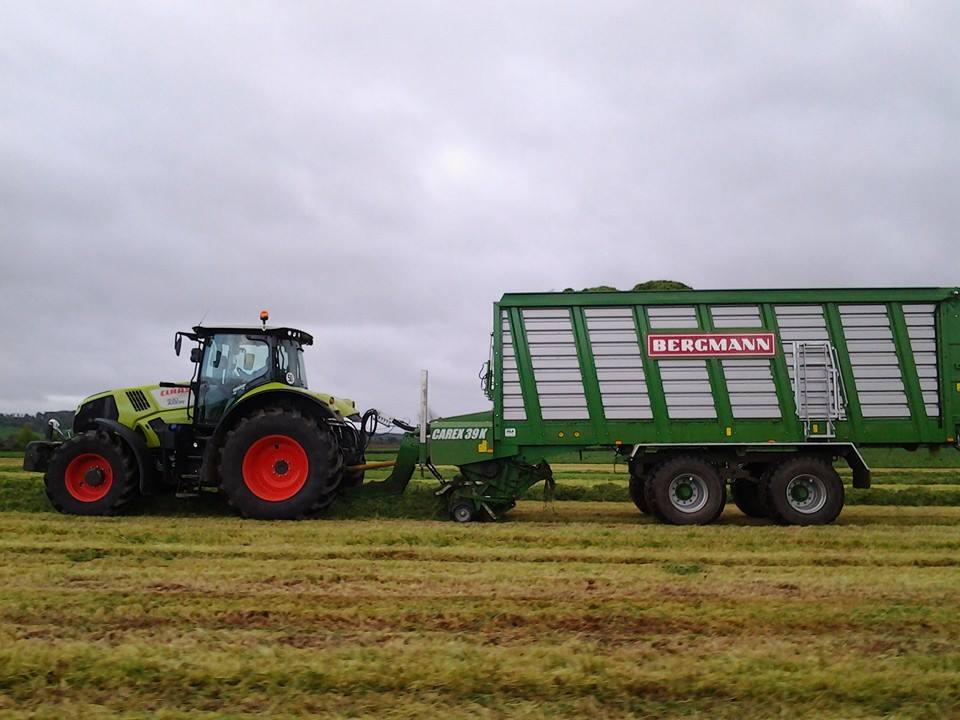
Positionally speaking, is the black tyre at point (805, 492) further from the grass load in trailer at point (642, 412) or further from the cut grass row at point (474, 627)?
the cut grass row at point (474, 627)

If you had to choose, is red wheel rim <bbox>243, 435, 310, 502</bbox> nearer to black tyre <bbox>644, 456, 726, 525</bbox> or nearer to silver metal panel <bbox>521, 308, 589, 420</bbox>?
silver metal panel <bbox>521, 308, 589, 420</bbox>

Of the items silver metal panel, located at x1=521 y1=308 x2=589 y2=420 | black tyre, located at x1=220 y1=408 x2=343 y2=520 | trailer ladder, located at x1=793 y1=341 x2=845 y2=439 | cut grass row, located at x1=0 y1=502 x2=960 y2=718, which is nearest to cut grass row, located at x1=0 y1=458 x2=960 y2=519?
black tyre, located at x1=220 y1=408 x2=343 y2=520

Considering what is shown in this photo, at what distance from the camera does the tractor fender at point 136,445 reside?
9.88 metres

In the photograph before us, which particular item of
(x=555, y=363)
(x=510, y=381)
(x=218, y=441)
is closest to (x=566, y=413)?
(x=555, y=363)

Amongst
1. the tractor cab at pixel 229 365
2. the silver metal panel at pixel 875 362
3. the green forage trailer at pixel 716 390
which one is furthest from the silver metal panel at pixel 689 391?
the tractor cab at pixel 229 365

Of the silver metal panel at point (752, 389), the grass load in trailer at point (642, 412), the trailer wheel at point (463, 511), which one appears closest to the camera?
the grass load in trailer at point (642, 412)

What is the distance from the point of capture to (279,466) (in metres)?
9.96

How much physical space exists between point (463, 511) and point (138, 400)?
4502mm

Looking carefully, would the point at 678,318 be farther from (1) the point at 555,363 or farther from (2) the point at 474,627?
(2) the point at 474,627

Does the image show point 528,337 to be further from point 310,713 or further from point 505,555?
point 310,713

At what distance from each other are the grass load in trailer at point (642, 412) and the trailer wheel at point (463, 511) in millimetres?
19

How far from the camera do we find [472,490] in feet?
33.5

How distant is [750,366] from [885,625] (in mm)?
5672

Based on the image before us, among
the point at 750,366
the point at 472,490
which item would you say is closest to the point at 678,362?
the point at 750,366
